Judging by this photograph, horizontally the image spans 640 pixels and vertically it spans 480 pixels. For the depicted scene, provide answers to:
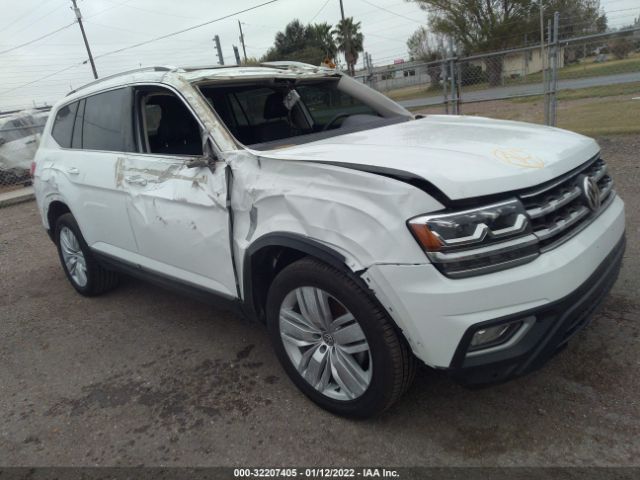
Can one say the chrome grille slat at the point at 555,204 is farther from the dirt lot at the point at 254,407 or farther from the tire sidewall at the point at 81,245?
the tire sidewall at the point at 81,245

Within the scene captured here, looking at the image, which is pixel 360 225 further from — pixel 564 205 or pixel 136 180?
pixel 136 180

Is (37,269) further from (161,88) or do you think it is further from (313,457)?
(313,457)

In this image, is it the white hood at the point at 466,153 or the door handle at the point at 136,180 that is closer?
the white hood at the point at 466,153

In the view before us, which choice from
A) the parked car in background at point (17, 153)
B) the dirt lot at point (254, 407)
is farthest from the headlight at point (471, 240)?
the parked car in background at point (17, 153)

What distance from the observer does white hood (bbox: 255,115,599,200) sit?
207 centimetres

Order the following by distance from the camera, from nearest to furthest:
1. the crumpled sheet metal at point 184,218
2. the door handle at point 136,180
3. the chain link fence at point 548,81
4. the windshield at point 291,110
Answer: the crumpled sheet metal at point 184,218, the door handle at point 136,180, the windshield at point 291,110, the chain link fence at point 548,81

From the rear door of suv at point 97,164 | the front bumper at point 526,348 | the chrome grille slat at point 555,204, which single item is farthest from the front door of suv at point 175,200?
the chrome grille slat at point 555,204

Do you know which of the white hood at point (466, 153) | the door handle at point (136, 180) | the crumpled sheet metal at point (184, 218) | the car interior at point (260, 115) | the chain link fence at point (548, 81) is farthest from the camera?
the chain link fence at point (548, 81)

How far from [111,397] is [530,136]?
2875 mm

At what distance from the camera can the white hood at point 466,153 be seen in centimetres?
207

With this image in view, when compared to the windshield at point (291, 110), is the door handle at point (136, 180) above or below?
below

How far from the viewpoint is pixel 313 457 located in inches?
93.0

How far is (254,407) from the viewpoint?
2.79 metres

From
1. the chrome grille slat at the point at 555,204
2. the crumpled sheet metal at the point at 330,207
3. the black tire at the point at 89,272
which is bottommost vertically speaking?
the black tire at the point at 89,272
